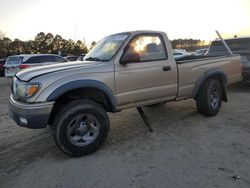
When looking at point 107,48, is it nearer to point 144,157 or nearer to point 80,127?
point 80,127

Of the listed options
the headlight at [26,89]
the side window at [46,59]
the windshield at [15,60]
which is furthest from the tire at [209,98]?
the windshield at [15,60]

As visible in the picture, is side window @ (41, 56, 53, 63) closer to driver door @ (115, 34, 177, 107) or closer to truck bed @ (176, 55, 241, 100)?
truck bed @ (176, 55, 241, 100)

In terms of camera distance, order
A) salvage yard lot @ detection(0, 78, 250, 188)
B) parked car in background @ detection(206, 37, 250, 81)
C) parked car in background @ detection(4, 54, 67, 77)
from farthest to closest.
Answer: parked car in background @ detection(4, 54, 67, 77) < parked car in background @ detection(206, 37, 250, 81) < salvage yard lot @ detection(0, 78, 250, 188)

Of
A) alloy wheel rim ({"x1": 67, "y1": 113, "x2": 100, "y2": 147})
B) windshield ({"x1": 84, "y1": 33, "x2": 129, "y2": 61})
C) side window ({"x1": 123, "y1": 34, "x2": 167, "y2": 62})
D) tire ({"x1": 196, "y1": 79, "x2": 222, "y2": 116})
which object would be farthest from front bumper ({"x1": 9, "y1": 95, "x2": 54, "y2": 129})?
tire ({"x1": 196, "y1": 79, "x2": 222, "y2": 116})

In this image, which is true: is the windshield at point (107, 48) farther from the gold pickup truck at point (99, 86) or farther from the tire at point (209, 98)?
the tire at point (209, 98)

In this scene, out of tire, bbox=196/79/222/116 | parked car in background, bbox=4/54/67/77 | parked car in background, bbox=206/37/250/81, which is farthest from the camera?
parked car in background, bbox=4/54/67/77

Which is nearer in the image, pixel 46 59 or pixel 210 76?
pixel 210 76

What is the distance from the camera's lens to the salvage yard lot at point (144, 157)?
13.1 feet

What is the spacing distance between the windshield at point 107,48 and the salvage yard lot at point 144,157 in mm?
1487

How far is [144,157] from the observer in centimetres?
470

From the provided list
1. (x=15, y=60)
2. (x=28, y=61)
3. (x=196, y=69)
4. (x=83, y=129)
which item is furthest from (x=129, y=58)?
(x=15, y=60)

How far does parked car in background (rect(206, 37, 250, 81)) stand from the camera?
1009cm

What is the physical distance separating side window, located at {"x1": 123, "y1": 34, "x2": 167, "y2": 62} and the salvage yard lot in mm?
1432

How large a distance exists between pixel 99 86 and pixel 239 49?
23.7ft
